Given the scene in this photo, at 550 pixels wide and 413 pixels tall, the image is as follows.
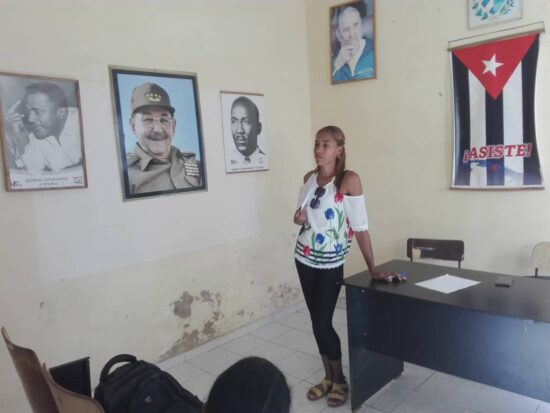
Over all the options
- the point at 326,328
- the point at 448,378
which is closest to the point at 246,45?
the point at 326,328

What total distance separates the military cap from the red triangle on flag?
2.08m

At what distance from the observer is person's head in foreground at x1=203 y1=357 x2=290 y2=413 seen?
87 cm

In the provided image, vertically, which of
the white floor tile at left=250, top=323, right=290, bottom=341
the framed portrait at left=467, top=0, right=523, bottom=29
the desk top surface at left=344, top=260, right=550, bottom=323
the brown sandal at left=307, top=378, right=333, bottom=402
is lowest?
the white floor tile at left=250, top=323, right=290, bottom=341

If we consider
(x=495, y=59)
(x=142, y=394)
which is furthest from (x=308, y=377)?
(x=495, y=59)

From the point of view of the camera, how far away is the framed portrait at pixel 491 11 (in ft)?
8.95

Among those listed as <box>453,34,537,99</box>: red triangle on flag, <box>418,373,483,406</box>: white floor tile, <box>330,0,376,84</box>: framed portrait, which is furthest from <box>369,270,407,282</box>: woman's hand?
<box>330,0,376,84</box>: framed portrait

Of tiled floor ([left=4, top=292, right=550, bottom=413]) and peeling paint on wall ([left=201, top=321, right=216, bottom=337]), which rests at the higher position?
peeling paint on wall ([left=201, top=321, right=216, bottom=337])

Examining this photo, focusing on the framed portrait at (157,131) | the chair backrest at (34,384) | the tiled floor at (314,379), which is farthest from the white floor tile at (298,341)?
the chair backrest at (34,384)

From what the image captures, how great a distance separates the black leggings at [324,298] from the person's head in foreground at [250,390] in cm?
134

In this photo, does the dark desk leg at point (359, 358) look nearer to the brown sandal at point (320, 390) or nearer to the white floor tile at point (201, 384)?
the brown sandal at point (320, 390)

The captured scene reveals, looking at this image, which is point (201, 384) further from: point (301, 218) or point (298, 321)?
point (301, 218)

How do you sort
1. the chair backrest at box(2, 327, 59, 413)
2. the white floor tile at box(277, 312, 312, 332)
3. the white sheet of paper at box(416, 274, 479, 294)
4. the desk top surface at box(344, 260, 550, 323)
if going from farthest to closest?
the white floor tile at box(277, 312, 312, 332) → the white sheet of paper at box(416, 274, 479, 294) → the desk top surface at box(344, 260, 550, 323) → the chair backrest at box(2, 327, 59, 413)

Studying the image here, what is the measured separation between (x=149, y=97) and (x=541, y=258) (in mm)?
2709

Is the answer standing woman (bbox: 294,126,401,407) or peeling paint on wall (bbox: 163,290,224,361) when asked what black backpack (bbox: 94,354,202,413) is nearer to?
standing woman (bbox: 294,126,401,407)
